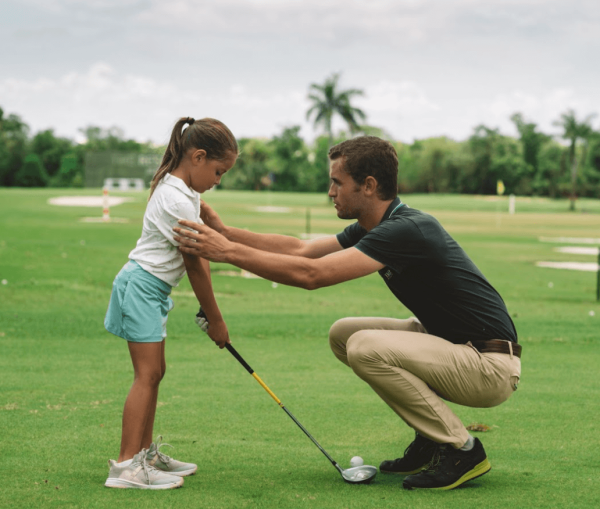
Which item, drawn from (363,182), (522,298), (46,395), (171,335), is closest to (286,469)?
(363,182)

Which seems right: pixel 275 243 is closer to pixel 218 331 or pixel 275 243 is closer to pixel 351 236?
pixel 351 236

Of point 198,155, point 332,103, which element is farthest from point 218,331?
point 332,103

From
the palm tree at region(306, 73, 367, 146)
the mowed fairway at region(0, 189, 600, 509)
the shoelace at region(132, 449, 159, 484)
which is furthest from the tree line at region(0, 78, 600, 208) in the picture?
the shoelace at region(132, 449, 159, 484)

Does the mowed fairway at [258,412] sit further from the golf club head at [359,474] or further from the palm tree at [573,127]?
the palm tree at [573,127]

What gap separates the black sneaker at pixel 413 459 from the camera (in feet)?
14.3

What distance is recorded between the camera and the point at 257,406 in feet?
18.5

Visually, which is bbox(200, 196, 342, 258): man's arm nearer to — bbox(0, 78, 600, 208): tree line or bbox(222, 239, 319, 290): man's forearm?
bbox(222, 239, 319, 290): man's forearm

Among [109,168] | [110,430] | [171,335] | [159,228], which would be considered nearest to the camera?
[159,228]

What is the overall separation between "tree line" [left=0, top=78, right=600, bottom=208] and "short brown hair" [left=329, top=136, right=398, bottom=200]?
71478 mm

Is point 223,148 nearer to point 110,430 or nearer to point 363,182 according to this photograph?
point 363,182

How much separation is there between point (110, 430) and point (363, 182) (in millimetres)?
2209

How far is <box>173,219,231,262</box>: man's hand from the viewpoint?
3816mm

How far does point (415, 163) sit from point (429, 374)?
107174 mm

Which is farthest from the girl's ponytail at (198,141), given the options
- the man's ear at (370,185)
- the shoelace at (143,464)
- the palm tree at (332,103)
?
the palm tree at (332,103)
